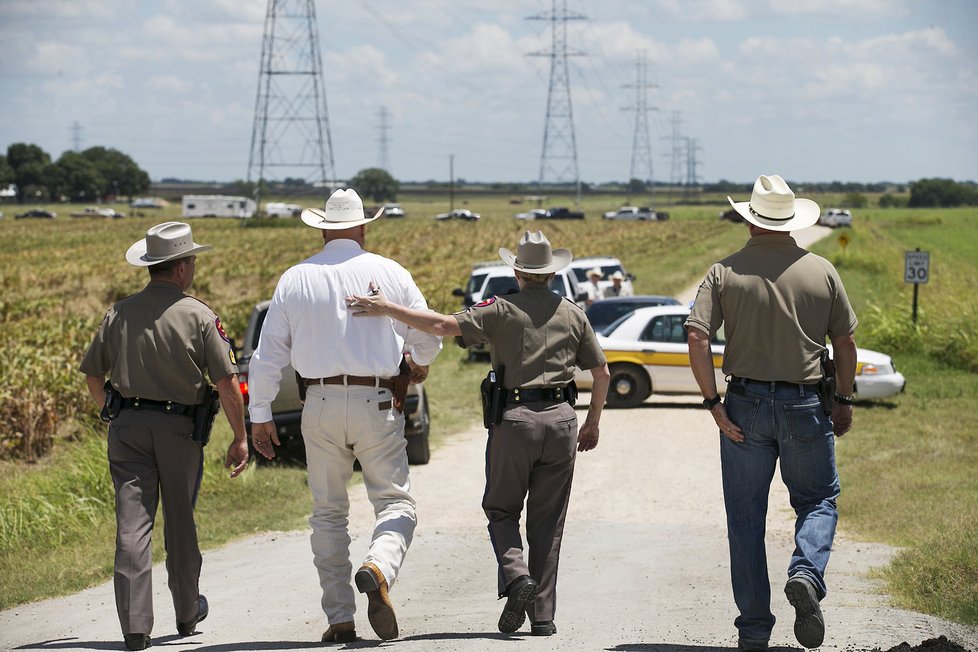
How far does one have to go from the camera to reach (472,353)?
2295 cm

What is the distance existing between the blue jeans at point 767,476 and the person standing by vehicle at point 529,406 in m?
0.89

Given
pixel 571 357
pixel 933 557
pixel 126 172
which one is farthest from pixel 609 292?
pixel 126 172

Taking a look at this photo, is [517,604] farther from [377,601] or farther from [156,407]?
[156,407]

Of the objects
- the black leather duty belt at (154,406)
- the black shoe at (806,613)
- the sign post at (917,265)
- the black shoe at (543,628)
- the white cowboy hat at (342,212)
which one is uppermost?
the white cowboy hat at (342,212)

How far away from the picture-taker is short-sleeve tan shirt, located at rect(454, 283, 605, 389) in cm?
610

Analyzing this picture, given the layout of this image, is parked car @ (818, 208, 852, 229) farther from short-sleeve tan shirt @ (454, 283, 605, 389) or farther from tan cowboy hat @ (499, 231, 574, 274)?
short-sleeve tan shirt @ (454, 283, 605, 389)

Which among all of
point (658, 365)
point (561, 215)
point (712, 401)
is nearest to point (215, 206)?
point (561, 215)

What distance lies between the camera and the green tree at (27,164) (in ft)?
565

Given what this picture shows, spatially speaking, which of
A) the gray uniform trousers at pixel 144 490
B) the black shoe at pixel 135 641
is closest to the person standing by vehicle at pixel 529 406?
the gray uniform trousers at pixel 144 490

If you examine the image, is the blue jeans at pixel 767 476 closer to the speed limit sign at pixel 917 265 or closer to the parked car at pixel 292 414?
the parked car at pixel 292 414

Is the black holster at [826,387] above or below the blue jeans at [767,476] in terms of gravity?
above

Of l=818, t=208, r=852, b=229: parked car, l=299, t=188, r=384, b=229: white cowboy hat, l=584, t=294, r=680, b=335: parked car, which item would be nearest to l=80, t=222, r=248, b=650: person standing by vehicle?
l=299, t=188, r=384, b=229: white cowboy hat

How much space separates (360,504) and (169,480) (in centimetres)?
515

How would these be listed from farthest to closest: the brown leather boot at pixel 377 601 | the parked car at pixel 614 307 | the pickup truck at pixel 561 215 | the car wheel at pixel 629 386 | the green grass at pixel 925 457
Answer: the pickup truck at pixel 561 215 → the parked car at pixel 614 307 → the car wheel at pixel 629 386 → the green grass at pixel 925 457 → the brown leather boot at pixel 377 601
